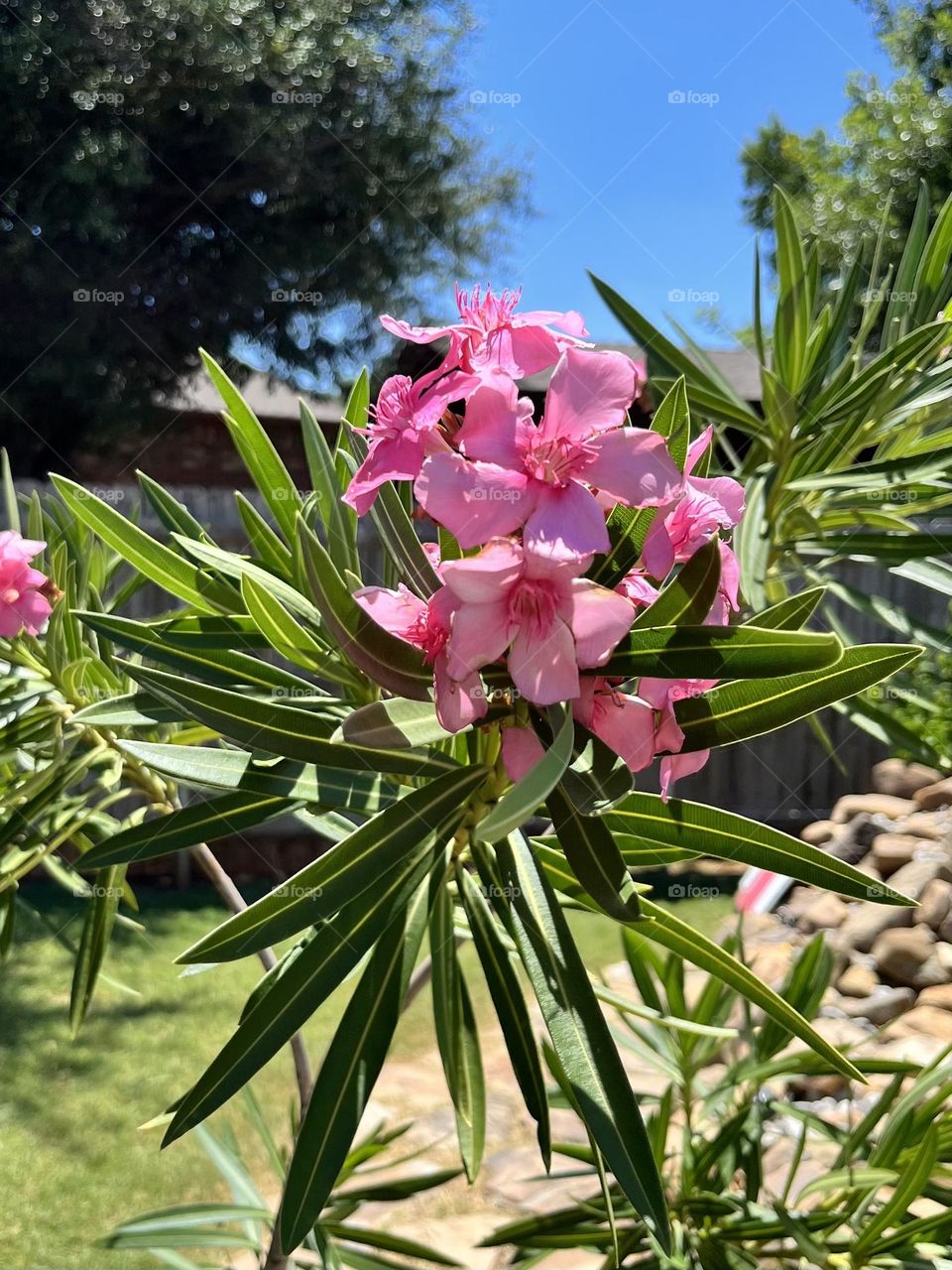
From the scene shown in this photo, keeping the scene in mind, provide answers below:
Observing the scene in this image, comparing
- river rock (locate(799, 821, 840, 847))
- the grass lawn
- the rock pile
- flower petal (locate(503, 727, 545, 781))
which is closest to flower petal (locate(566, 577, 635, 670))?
flower petal (locate(503, 727, 545, 781))

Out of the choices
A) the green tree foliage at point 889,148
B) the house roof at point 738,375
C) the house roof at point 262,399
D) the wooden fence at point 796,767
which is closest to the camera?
the wooden fence at point 796,767

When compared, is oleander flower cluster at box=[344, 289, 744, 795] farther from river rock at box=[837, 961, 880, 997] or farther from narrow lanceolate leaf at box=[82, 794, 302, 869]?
river rock at box=[837, 961, 880, 997]

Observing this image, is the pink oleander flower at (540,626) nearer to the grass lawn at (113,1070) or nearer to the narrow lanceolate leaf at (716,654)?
the narrow lanceolate leaf at (716,654)

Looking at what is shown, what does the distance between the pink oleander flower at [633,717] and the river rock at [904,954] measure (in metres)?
3.53

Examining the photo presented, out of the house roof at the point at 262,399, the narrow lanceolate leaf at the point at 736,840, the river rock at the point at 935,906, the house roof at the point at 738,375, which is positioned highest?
Result: the house roof at the point at 738,375

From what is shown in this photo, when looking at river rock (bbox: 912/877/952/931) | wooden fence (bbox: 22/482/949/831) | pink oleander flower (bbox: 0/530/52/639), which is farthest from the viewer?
wooden fence (bbox: 22/482/949/831)

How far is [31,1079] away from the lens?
3248 mm

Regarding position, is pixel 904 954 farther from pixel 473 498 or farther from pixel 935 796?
pixel 473 498

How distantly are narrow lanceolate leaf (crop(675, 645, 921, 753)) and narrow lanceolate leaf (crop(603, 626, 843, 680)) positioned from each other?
39 millimetres

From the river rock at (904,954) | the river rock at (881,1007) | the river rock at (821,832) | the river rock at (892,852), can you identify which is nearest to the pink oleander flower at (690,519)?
the river rock at (881,1007)

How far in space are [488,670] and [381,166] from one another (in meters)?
9.46

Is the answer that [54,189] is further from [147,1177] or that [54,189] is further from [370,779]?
[370,779]

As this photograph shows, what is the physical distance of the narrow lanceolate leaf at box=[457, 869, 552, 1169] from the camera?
0.86 m

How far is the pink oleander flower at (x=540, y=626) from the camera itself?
548mm
